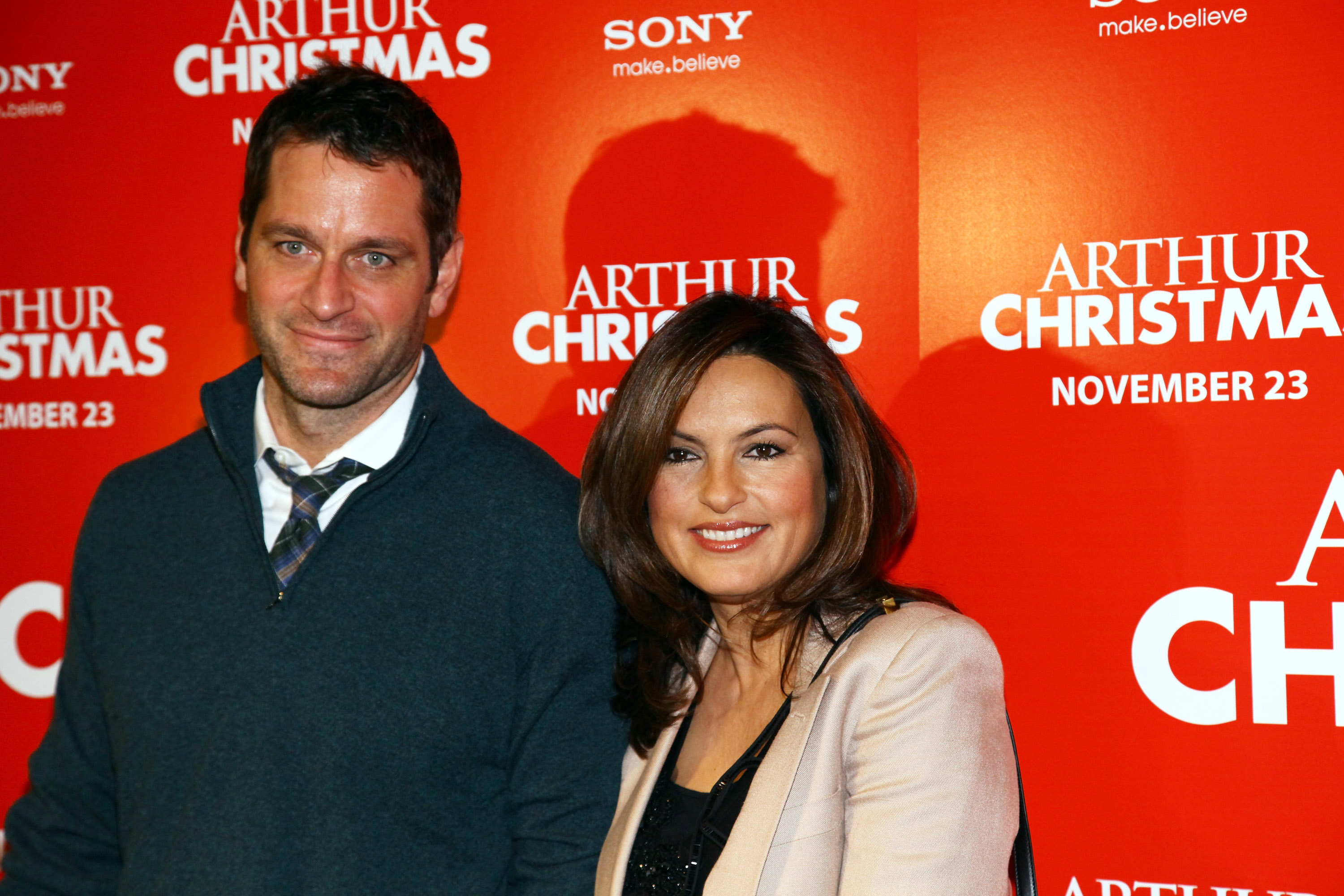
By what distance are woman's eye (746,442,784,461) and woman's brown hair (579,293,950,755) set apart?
0.28ft

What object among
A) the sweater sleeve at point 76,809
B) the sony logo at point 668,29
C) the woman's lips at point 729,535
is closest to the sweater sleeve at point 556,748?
the woman's lips at point 729,535

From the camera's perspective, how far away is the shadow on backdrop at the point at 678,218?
2.28m

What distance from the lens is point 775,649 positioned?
1822 mm

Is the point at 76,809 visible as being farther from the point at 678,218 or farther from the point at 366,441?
the point at 678,218

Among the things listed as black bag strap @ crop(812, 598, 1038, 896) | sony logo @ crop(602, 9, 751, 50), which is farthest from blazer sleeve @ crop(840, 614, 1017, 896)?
sony logo @ crop(602, 9, 751, 50)

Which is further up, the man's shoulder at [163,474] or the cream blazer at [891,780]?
the man's shoulder at [163,474]

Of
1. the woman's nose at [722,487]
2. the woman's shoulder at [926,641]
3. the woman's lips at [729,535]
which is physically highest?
the woman's nose at [722,487]

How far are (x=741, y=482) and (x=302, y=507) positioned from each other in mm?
664

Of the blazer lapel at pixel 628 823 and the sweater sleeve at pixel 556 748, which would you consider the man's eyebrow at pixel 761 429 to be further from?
the blazer lapel at pixel 628 823

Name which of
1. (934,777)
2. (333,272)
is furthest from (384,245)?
(934,777)

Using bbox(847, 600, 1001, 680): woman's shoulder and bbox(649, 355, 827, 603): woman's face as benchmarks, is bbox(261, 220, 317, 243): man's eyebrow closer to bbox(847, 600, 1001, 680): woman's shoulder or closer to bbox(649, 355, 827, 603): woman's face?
bbox(649, 355, 827, 603): woman's face

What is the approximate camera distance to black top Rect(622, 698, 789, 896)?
5.37 feet

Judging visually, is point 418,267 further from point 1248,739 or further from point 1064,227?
point 1248,739

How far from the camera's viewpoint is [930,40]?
222 centimetres
